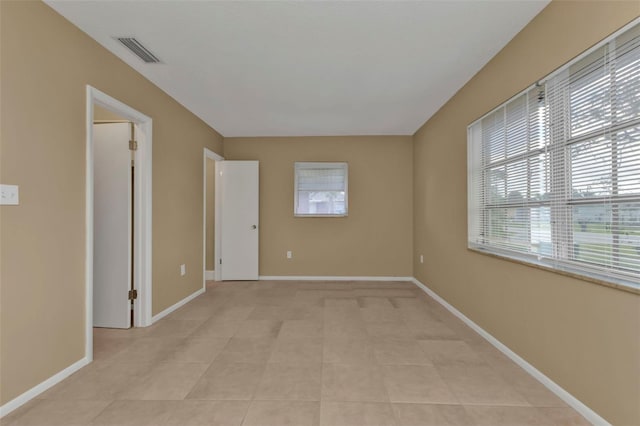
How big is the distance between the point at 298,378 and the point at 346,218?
333 cm

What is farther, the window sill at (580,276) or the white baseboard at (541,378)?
the white baseboard at (541,378)

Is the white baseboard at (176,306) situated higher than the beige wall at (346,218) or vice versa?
the beige wall at (346,218)

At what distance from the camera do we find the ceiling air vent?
7.51 ft

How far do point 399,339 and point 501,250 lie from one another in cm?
123

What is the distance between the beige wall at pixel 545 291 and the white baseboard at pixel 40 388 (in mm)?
3352

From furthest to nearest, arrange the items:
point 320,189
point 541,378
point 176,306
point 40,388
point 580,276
Answer: 1. point 320,189
2. point 176,306
3. point 541,378
4. point 40,388
5. point 580,276

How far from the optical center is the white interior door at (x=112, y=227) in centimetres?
292

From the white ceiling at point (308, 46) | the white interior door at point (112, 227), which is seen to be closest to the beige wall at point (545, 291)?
the white ceiling at point (308, 46)

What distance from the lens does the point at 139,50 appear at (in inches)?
95.7

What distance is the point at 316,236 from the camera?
16.8ft

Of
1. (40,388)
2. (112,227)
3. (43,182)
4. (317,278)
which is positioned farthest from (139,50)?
(317,278)

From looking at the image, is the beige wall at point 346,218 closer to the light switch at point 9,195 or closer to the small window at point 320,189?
the small window at point 320,189

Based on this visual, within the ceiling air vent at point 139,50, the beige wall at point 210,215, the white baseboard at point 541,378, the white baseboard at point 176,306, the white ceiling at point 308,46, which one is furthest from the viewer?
the beige wall at point 210,215

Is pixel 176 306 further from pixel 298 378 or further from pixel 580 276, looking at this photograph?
pixel 580 276
